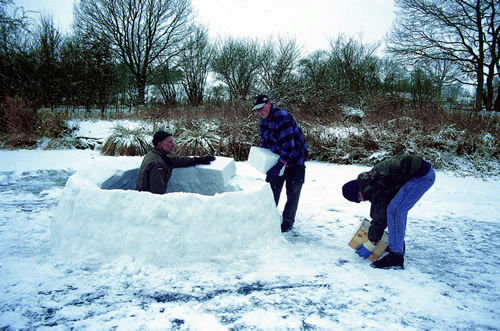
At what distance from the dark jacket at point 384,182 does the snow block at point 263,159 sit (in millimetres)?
973

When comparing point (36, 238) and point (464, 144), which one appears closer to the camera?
point (36, 238)

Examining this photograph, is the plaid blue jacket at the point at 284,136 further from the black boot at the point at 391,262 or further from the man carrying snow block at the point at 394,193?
the black boot at the point at 391,262

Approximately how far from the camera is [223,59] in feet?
62.3

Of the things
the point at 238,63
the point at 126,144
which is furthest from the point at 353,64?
the point at 126,144

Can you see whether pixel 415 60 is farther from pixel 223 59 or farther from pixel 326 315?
pixel 326 315

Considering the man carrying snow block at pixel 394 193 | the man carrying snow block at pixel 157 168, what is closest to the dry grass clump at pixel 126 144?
the man carrying snow block at pixel 157 168

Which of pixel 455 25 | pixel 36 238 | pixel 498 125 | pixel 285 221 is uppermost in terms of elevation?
pixel 455 25

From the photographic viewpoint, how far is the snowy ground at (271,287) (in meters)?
1.90

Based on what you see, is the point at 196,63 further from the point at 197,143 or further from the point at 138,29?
the point at 197,143

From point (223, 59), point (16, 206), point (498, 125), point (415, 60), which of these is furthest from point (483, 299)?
point (223, 59)

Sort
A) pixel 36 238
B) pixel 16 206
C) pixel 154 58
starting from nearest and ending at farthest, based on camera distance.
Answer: pixel 36 238, pixel 16 206, pixel 154 58

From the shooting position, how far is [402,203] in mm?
2561

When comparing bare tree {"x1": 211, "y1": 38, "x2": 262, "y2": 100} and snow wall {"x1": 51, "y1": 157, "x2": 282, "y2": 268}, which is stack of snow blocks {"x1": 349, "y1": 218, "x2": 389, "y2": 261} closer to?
snow wall {"x1": 51, "y1": 157, "x2": 282, "y2": 268}

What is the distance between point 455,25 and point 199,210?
16.1 metres
